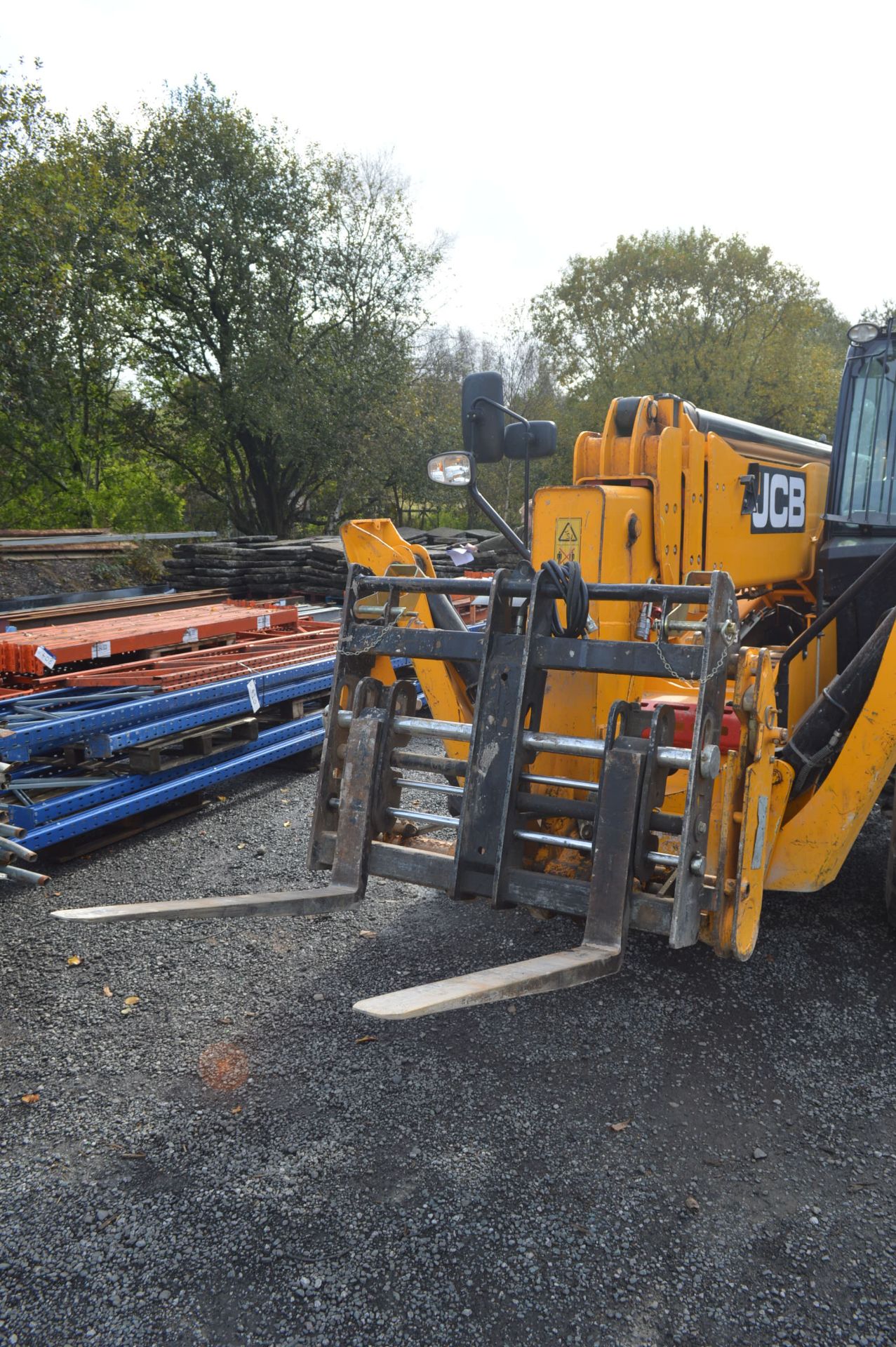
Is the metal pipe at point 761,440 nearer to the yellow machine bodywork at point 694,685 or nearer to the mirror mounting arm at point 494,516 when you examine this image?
the yellow machine bodywork at point 694,685

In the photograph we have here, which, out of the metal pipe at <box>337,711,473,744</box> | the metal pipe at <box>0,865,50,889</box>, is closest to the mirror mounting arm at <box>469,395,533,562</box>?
the metal pipe at <box>337,711,473,744</box>

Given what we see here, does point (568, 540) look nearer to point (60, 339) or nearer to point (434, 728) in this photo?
point (434, 728)

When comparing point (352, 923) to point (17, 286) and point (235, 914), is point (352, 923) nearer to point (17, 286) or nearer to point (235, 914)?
point (235, 914)

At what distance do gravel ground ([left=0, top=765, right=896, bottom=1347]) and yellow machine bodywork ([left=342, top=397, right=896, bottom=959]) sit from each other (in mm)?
634

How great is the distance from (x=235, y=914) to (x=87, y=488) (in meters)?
15.2

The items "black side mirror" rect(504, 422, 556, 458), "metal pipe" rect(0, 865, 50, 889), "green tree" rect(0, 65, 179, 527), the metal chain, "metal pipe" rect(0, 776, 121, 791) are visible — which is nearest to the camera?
the metal chain

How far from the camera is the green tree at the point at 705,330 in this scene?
26.2 m

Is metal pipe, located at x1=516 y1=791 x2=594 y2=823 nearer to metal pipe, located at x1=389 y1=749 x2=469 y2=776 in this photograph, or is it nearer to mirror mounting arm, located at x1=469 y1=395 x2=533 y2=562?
metal pipe, located at x1=389 y1=749 x2=469 y2=776

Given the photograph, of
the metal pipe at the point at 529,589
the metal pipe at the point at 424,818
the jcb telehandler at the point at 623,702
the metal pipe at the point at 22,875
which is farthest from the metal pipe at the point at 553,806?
the metal pipe at the point at 22,875

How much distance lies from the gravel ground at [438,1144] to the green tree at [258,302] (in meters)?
15.4

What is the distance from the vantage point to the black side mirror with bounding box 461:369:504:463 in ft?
11.9

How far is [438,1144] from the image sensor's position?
2.88 metres

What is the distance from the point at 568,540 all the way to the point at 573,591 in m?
0.78

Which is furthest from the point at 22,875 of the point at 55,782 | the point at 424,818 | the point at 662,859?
the point at 662,859
